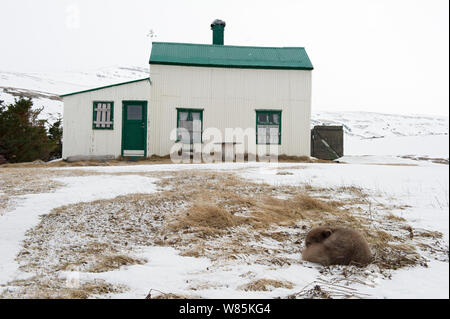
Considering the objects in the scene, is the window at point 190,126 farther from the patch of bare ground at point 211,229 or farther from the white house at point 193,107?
the patch of bare ground at point 211,229

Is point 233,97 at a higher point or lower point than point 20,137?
higher

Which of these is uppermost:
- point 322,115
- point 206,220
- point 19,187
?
point 322,115

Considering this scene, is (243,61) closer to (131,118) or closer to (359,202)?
(131,118)

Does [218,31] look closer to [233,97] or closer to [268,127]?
[233,97]

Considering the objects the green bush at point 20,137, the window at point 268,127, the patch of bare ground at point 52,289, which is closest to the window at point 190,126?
the window at point 268,127

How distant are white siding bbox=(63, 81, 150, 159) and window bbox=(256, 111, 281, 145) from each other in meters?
6.07

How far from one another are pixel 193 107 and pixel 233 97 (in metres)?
1.92

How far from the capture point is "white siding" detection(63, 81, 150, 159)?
48.7 ft

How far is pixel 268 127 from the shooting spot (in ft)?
52.9

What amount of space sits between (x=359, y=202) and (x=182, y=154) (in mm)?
10683

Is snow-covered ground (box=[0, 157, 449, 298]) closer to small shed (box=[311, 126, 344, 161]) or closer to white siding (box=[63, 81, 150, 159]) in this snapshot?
white siding (box=[63, 81, 150, 159])

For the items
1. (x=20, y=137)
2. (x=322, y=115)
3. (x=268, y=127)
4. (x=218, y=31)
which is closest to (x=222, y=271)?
(x=268, y=127)

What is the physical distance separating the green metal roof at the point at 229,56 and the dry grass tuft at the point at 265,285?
14.4 m
